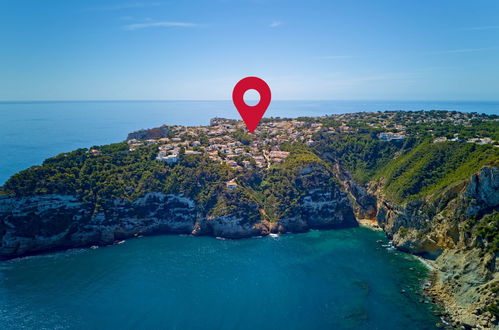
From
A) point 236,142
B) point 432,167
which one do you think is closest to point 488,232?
point 432,167

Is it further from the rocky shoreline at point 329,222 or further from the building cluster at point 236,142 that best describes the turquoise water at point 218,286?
the building cluster at point 236,142

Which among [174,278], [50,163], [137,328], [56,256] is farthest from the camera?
[50,163]

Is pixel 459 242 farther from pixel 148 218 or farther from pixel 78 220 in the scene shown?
pixel 78 220

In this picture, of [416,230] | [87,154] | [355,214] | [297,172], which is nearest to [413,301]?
[416,230]

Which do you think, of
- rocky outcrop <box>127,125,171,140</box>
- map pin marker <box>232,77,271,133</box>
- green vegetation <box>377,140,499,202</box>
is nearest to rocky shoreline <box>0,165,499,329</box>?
green vegetation <box>377,140,499,202</box>

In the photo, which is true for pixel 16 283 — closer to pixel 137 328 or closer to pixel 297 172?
pixel 137 328

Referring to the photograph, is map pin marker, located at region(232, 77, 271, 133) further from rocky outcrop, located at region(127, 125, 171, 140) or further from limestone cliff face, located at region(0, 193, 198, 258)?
rocky outcrop, located at region(127, 125, 171, 140)

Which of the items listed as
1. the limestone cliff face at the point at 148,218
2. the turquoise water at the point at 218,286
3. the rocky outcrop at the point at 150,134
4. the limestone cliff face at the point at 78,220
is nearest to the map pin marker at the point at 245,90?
the turquoise water at the point at 218,286
